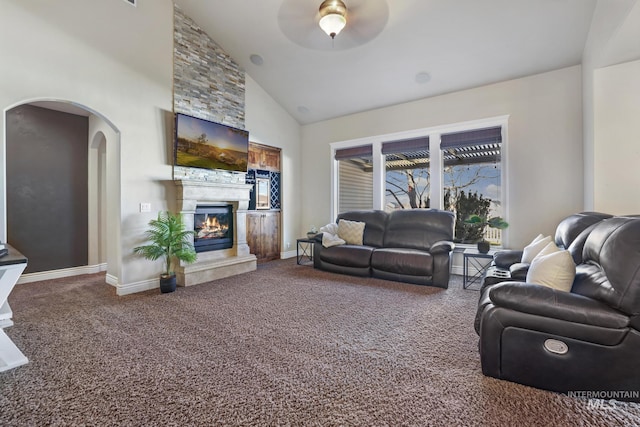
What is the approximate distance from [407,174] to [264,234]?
3.08m

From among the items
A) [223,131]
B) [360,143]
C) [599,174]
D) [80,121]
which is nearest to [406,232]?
[360,143]

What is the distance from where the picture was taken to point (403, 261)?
417 centimetres

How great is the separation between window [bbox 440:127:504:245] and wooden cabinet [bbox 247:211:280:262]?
3372mm

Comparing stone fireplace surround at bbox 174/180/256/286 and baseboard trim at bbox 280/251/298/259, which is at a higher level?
stone fireplace surround at bbox 174/180/256/286

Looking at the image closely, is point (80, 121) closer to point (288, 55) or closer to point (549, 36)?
point (288, 55)

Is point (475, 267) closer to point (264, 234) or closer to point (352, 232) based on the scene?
point (352, 232)

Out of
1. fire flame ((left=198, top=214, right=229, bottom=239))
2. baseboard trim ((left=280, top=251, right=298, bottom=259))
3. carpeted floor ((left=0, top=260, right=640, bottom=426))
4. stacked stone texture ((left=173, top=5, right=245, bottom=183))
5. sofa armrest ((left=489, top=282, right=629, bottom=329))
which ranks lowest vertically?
carpeted floor ((left=0, top=260, right=640, bottom=426))

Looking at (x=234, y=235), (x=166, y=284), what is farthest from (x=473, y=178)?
(x=166, y=284)

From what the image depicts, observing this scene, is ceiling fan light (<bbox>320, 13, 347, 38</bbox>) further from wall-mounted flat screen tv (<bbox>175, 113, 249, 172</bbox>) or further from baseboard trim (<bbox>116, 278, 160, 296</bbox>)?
baseboard trim (<bbox>116, 278, 160, 296</bbox>)

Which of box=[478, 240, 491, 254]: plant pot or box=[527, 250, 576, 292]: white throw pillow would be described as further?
box=[478, 240, 491, 254]: plant pot

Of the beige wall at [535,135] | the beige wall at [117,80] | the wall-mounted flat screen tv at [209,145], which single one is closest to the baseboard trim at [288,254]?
the wall-mounted flat screen tv at [209,145]

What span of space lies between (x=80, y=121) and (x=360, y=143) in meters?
4.99

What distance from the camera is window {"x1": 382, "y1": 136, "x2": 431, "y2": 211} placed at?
5.26 meters

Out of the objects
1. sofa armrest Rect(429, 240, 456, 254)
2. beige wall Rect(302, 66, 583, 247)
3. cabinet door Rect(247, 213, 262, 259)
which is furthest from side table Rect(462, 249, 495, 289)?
cabinet door Rect(247, 213, 262, 259)
